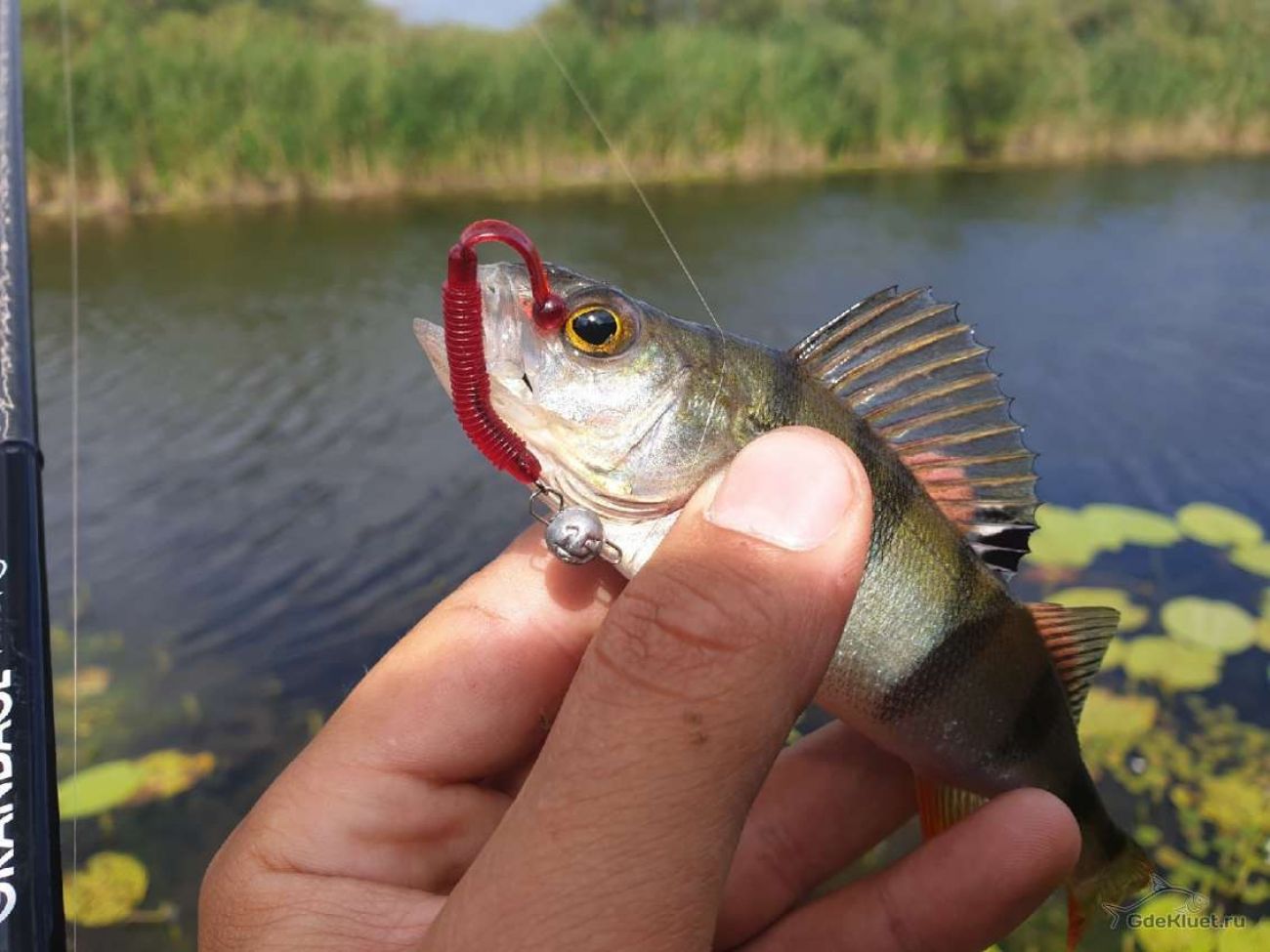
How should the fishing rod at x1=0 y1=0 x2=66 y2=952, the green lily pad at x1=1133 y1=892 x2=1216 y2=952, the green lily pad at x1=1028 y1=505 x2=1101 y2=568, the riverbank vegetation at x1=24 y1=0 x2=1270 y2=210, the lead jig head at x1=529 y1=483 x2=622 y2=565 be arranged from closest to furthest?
1. the fishing rod at x1=0 y1=0 x2=66 y2=952
2. the lead jig head at x1=529 y1=483 x2=622 y2=565
3. the green lily pad at x1=1133 y1=892 x2=1216 y2=952
4. the green lily pad at x1=1028 y1=505 x2=1101 y2=568
5. the riverbank vegetation at x1=24 y1=0 x2=1270 y2=210

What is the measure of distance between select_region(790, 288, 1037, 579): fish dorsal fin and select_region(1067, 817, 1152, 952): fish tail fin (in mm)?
607

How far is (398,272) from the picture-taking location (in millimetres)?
10039

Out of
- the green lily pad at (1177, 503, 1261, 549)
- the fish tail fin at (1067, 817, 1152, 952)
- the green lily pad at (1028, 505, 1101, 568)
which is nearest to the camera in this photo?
the fish tail fin at (1067, 817, 1152, 952)

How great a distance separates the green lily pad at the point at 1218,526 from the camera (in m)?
4.64

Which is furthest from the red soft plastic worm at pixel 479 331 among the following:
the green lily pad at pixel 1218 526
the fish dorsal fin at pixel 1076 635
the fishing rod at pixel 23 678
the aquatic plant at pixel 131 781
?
the green lily pad at pixel 1218 526

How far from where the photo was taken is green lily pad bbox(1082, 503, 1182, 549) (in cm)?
467

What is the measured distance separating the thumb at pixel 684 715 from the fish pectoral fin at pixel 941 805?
0.83 m

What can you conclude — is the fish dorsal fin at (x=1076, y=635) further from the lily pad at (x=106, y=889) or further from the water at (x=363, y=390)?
the lily pad at (x=106, y=889)

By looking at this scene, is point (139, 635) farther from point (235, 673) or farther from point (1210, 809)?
point (1210, 809)

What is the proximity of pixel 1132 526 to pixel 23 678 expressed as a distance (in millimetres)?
4643

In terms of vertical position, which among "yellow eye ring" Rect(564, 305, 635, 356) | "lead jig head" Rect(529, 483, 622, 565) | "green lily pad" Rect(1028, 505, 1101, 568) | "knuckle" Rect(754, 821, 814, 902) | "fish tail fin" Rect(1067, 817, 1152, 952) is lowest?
"green lily pad" Rect(1028, 505, 1101, 568)

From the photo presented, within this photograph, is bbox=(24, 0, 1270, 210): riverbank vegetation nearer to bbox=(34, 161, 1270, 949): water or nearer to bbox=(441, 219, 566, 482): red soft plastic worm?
bbox=(34, 161, 1270, 949): water

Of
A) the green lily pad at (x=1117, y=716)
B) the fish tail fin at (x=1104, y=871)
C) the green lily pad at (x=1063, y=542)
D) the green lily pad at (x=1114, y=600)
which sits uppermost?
the fish tail fin at (x=1104, y=871)

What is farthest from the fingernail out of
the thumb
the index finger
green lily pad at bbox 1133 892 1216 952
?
green lily pad at bbox 1133 892 1216 952
